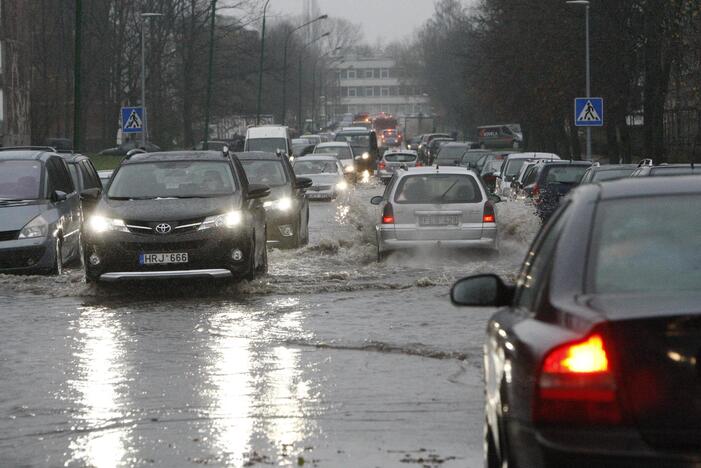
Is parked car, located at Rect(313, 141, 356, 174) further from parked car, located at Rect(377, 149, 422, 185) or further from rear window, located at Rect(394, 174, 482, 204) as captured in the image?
rear window, located at Rect(394, 174, 482, 204)

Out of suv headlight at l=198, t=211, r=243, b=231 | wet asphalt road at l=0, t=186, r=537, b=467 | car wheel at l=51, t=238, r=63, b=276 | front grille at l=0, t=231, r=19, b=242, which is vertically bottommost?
wet asphalt road at l=0, t=186, r=537, b=467

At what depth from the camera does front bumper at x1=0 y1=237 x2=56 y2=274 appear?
63.4ft

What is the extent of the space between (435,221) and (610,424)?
16.7 metres

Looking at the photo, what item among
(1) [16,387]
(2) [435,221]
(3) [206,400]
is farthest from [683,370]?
(2) [435,221]

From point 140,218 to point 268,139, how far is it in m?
39.5

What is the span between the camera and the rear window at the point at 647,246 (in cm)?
487

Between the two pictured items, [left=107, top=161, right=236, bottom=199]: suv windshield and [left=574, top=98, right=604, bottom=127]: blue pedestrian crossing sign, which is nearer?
[left=107, top=161, right=236, bottom=199]: suv windshield

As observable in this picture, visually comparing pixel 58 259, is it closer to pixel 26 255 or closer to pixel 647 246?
pixel 26 255

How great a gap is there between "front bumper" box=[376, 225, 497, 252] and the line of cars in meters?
2.42

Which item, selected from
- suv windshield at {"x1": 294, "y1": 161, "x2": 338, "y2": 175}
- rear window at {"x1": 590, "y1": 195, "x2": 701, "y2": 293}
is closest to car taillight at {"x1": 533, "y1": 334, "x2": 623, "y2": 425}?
rear window at {"x1": 590, "y1": 195, "x2": 701, "y2": 293}

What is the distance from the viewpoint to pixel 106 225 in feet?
56.4

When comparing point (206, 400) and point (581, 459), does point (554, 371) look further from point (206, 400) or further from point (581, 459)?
point (206, 400)

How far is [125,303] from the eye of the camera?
1691 cm

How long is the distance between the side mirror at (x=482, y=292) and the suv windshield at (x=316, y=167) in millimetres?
39265
